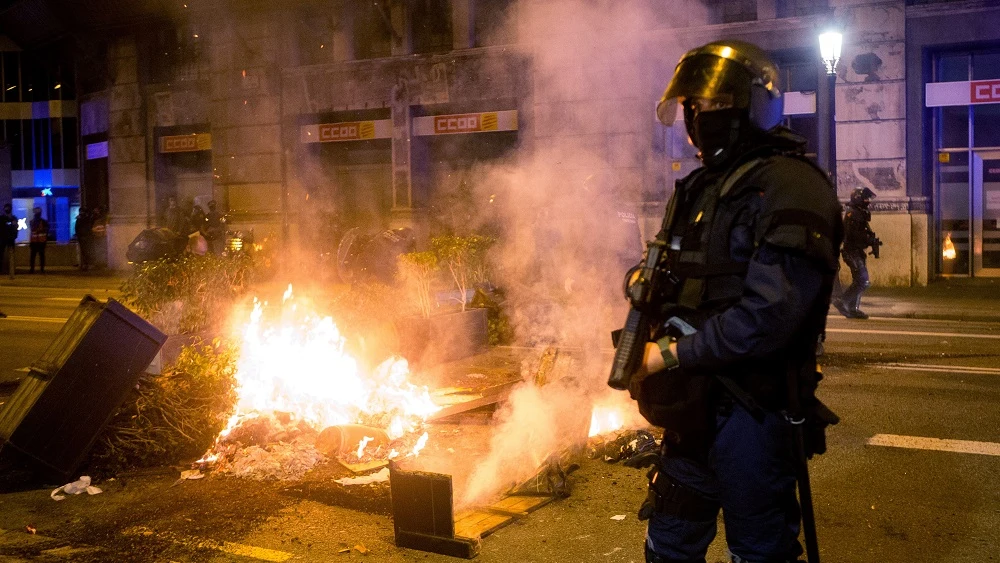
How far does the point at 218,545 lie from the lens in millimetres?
4059

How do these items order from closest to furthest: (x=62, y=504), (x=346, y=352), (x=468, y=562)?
(x=468, y=562) → (x=62, y=504) → (x=346, y=352)

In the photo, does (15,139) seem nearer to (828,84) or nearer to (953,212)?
(828,84)

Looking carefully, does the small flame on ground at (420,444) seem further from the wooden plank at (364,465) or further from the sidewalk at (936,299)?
the sidewalk at (936,299)

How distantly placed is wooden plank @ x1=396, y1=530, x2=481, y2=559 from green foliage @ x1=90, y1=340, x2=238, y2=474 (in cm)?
210

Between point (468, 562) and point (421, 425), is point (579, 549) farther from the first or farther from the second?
point (421, 425)

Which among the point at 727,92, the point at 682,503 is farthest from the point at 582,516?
the point at 727,92

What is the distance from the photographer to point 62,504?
4.68 meters

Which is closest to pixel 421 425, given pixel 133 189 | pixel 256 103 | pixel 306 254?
pixel 306 254

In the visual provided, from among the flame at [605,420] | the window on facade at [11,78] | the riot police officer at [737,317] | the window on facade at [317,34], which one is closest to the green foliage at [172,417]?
the flame at [605,420]

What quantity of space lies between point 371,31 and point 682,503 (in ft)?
63.7

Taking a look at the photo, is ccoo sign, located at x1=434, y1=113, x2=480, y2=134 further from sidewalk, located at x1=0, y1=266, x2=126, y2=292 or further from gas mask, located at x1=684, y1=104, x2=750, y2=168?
gas mask, located at x1=684, y1=104, x2=750, y2=168

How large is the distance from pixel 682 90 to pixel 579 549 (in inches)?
88.4

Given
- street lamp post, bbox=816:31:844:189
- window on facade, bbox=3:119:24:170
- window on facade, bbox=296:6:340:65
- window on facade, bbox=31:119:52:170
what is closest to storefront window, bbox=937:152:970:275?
street lamp post, bbox=816:31:844:189

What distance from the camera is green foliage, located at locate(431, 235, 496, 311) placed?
30.9ft
